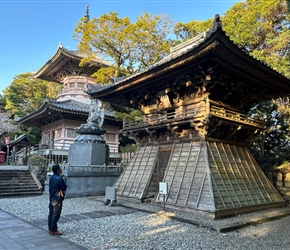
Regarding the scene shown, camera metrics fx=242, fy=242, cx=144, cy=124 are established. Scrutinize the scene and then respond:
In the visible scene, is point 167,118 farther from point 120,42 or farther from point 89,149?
point 120,42

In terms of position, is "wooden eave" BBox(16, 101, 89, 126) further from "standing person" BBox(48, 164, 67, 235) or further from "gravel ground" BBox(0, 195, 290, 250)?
"standing person" BBox(48, 164, 67, 235)

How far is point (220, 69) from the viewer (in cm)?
1049

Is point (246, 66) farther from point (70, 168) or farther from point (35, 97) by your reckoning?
point (35, 97)

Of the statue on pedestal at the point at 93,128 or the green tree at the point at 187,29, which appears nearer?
the statue on pedestal at the point at 93,128

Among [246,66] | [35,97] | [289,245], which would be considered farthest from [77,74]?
[289,245]

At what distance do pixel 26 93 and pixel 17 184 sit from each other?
2826 cm

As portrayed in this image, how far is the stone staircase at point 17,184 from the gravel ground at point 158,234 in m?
5.62

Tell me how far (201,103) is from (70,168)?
26.6 feet

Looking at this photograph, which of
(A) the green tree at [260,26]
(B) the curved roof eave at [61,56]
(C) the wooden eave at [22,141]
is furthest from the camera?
(B) the curved roof eave at [61,56]

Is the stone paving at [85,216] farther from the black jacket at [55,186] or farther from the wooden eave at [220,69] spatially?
the wooden eave at [220,69]

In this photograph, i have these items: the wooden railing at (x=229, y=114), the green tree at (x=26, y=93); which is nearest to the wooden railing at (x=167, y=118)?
the wooden railing at (x=229, y=114)

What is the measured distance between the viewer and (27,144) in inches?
917

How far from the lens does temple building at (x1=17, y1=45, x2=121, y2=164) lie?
22.6 m

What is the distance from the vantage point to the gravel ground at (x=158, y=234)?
19.4ft
